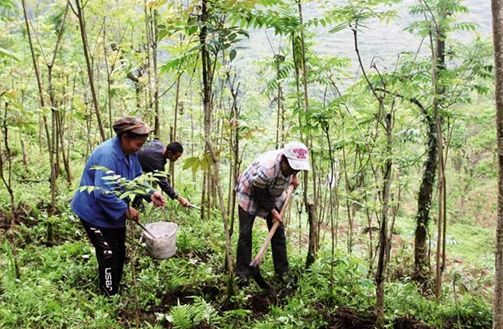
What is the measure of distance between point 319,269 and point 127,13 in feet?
14.3

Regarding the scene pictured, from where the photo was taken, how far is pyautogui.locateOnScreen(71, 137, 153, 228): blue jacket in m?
3.36

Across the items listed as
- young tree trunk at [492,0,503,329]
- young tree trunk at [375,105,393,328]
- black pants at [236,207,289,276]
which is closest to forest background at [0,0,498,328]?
young tree trunk at [375,105,393,328]

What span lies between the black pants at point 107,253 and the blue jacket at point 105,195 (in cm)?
8

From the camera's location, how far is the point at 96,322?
3133 millimetres

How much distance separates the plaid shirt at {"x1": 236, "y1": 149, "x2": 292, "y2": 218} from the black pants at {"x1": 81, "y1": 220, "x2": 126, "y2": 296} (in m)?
1.36

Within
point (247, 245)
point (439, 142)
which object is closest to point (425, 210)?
point (439, 142)

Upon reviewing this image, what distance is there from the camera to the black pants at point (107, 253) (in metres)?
3.61

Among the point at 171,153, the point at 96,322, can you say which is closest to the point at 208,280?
the point at 96,322

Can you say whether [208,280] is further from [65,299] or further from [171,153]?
[171,153]

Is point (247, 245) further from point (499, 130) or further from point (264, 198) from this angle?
point (499, 130)

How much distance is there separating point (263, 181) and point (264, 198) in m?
0.26

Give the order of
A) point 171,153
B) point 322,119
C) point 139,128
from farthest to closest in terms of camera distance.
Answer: point 171,153 → point 322,119 → point 139,128

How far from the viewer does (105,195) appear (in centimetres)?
332

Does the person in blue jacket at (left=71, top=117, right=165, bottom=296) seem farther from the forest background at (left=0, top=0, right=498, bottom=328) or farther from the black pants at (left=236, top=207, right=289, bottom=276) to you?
the black pants at (left=236, top=207, right=289, bottom=276)
